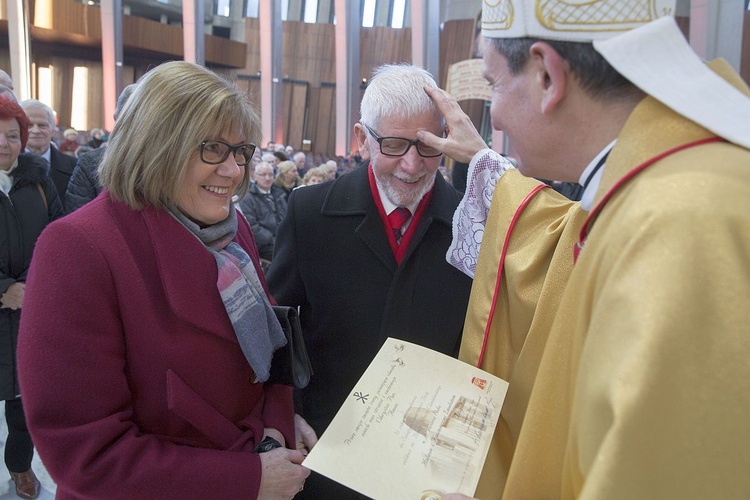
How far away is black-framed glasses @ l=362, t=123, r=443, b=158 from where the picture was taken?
1729 millimetres

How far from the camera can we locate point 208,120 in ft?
4.49

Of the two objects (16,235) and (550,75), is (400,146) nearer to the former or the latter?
(550,75)

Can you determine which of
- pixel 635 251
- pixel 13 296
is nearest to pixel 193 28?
pixel 13 296

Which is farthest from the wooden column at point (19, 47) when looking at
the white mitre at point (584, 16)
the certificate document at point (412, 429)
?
the white mitre at point (584, 16)

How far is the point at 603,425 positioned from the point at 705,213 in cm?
29

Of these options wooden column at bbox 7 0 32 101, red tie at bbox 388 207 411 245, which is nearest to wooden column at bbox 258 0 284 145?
wooden column at bbox 7 0 32 101

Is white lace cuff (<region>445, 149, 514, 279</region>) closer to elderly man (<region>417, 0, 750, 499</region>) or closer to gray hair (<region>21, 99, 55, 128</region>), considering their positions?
elderly man (<region>417, 0, 750, 499</region>)

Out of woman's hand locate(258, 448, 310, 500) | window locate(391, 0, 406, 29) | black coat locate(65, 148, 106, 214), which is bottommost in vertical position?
woman's hand locate(258, 448, 310, 500)

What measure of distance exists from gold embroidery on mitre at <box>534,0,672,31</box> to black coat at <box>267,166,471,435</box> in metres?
0.91

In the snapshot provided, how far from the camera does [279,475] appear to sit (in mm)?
1356

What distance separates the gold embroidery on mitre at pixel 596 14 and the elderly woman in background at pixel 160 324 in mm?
779

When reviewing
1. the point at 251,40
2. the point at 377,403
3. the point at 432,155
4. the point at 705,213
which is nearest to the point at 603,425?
the point at 705,213

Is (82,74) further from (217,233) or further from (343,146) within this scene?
(217,233)

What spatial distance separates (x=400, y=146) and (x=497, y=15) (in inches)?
28.1
